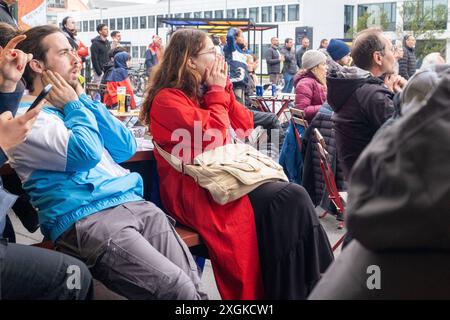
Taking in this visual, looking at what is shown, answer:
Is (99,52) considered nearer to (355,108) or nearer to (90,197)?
(355,108)

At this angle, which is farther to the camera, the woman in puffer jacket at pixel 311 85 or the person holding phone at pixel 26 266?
the woman in puffer jacket at pixel 311 85

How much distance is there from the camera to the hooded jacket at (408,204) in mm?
1104

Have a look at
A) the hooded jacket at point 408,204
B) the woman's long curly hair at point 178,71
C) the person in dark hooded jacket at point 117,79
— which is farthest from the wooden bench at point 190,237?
the person in dark hooded jacket at point 117,79

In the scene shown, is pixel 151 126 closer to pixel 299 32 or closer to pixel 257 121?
pixel 257 121

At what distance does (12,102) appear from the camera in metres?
2.57

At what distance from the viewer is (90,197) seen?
2727 millimetres

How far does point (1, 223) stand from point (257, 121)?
637 cm

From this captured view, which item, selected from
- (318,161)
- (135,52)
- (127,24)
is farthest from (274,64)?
→ (127,24)

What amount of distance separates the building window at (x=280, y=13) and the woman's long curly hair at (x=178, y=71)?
6071 cm

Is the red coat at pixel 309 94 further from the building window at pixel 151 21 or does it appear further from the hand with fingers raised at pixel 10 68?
the building window at pixel 151 21

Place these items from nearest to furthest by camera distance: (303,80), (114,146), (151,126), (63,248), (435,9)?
(63,248), (114,146), (151,126), (303,80), (435,9)

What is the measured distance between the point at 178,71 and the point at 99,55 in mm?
11610

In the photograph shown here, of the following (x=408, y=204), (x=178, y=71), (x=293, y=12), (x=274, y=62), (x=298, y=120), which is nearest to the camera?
(x=408, y=204)
